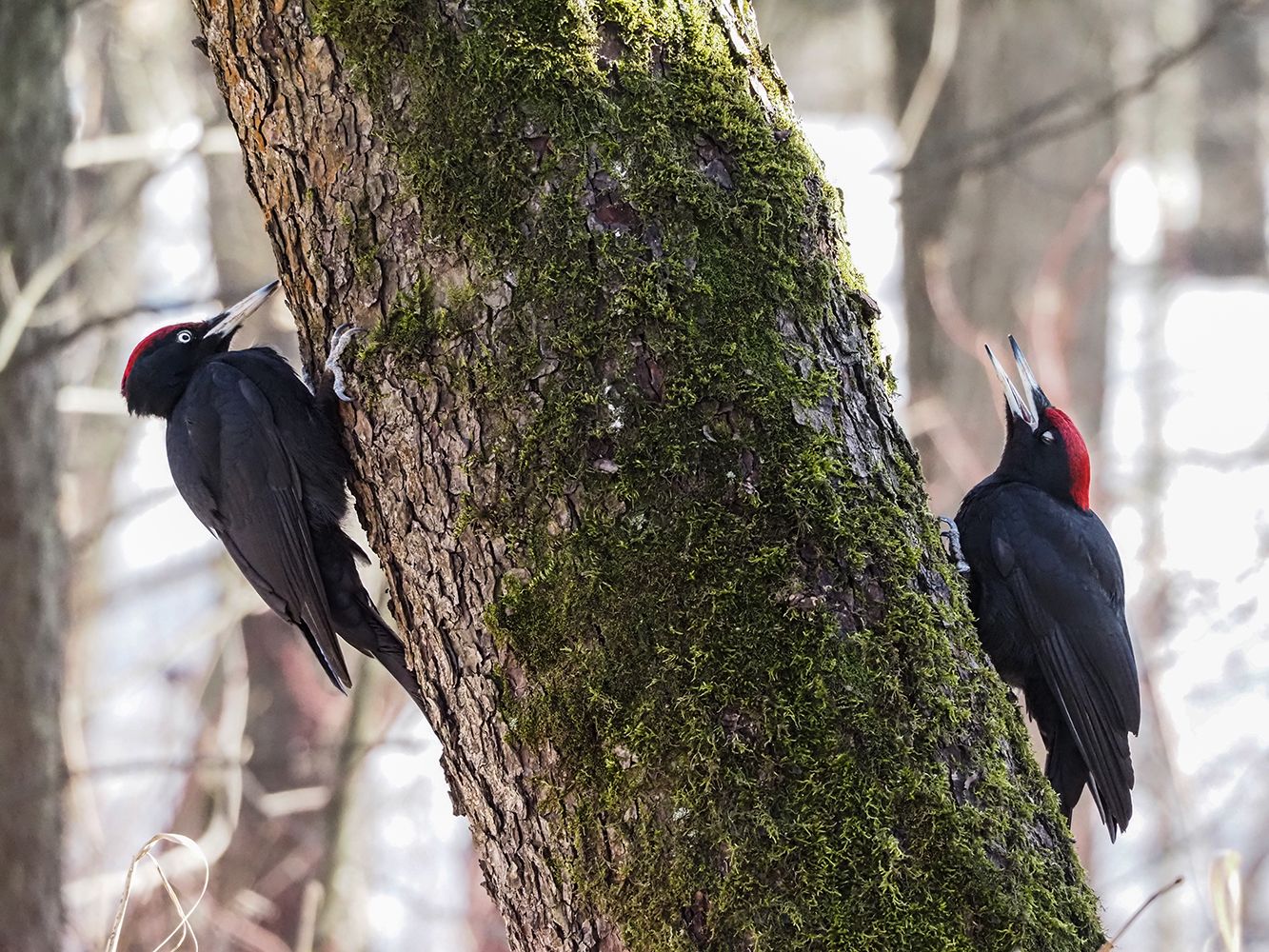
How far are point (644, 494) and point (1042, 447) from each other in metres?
2.23

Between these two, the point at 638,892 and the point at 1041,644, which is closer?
the point at 638,892

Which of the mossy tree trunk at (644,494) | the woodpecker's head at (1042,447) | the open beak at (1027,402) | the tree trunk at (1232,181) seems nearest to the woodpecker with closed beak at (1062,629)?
the woodpecker's head at (1042,447)

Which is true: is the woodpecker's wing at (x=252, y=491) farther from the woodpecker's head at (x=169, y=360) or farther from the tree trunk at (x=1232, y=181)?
the tree trunk at (x=1232, y=181)

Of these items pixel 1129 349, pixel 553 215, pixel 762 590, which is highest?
pixel 1129 349

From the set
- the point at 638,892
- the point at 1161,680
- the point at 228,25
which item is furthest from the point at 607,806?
the point at 1161,680

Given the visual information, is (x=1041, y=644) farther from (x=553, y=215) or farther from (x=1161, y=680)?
(x=1161, y=680)

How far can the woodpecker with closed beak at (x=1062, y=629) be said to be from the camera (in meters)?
3.02

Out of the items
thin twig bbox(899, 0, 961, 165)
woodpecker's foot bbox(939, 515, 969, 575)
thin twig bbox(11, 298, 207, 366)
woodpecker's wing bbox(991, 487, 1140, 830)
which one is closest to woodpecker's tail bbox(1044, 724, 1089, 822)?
woodpecker's wing bbox(991, 487, 1140, 830)

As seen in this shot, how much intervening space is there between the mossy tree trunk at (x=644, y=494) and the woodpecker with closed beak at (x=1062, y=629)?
4.34 ft

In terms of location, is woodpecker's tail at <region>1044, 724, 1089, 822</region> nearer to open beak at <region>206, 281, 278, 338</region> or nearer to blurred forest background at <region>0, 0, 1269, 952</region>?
blurred forest background at <region>0, 0, 1269, 952</region>

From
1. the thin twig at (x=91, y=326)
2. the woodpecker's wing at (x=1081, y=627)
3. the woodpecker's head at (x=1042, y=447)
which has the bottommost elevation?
the woodpecker's wing at (x=1081, y=627)

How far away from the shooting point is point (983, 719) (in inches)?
69.6

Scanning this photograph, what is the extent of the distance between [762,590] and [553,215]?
25.6 inches

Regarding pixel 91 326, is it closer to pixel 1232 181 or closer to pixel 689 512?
pixel 689 512
